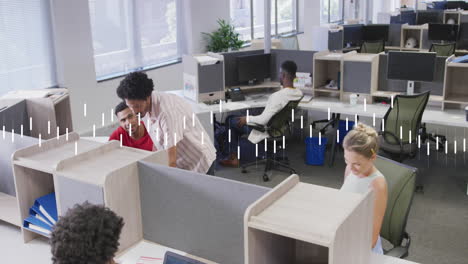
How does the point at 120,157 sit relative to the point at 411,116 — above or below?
above

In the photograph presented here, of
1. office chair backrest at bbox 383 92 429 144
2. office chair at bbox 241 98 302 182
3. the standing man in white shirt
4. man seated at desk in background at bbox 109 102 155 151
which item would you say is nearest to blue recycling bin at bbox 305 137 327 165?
office chair at bbox 241 98 302 182

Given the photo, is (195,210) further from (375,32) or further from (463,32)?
(463,32)

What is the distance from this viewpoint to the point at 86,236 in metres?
1.62

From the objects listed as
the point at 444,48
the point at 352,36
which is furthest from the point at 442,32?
the point at 352,36

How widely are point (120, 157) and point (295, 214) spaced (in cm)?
96

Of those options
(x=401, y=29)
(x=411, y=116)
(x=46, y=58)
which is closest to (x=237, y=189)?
(x=411, y=116)

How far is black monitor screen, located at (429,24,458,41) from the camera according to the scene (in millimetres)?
8789

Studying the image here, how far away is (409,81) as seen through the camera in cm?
525

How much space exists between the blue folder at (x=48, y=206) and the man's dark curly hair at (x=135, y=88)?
649 mm

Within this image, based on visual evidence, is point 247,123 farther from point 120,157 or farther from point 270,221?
point 270,221

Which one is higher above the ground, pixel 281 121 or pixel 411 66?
pixel 411 66

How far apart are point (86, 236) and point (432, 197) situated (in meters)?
3.67

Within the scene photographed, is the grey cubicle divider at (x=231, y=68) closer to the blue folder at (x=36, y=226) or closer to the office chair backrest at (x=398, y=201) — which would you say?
the office chair backrest at (x=398, y=201)

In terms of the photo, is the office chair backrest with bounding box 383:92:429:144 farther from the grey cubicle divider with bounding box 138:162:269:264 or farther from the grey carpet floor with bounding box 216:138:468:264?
the grey cubicle divider with bounding box 138:162:269:264
